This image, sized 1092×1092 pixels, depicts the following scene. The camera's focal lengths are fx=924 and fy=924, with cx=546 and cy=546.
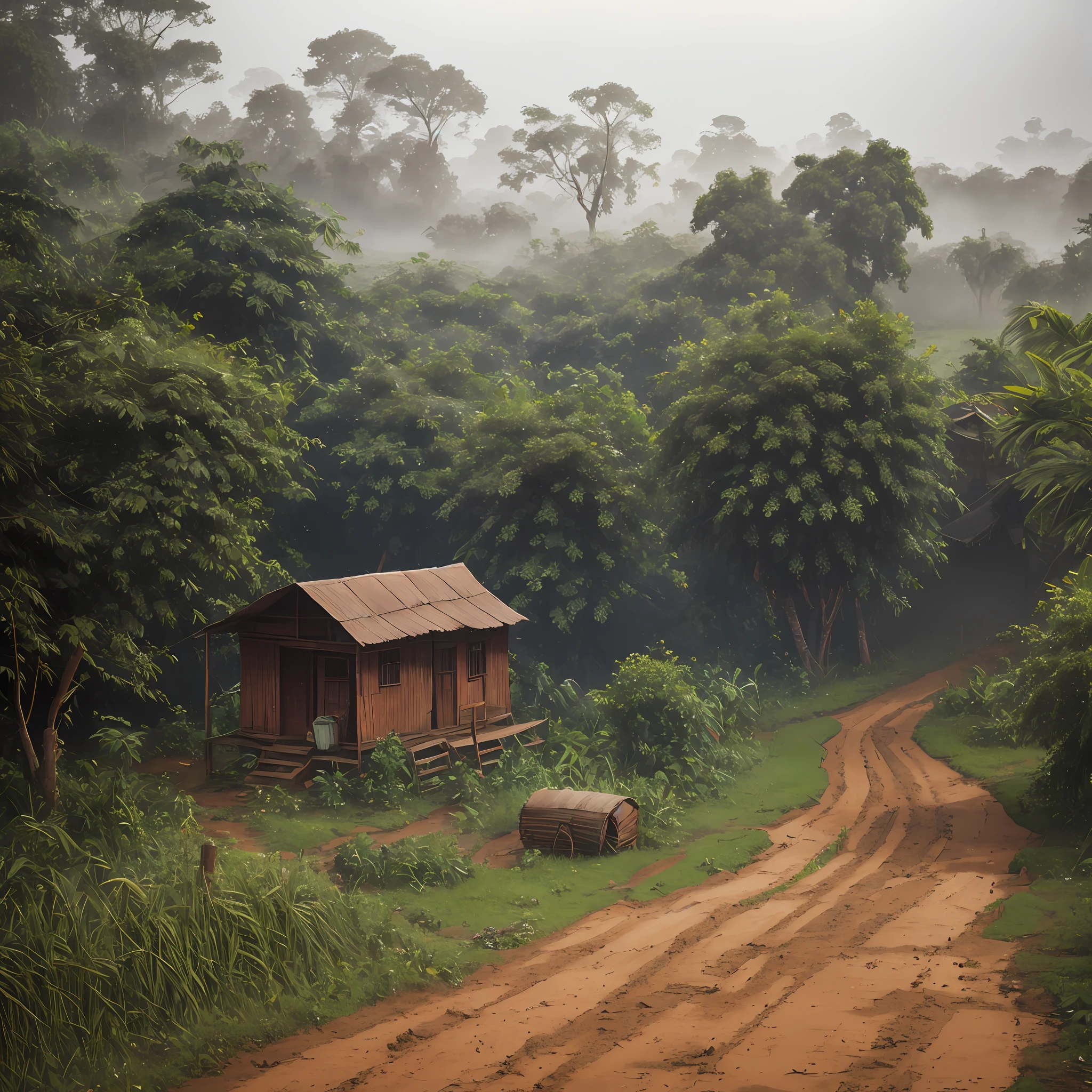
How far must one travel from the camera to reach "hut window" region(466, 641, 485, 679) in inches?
818

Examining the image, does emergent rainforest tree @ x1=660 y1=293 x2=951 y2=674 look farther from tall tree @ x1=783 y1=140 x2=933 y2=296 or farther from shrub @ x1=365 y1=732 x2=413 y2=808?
tall tree @ x1=783 y1=140 x2=933 y2=296

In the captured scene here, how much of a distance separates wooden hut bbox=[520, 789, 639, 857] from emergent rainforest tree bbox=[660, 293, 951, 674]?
38.6 feet

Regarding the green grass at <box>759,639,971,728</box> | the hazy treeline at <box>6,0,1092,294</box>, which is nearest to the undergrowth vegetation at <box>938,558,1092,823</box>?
the green grass at <box>759,639,971,728</box>

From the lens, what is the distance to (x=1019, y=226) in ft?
274

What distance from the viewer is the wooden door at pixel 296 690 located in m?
18.9

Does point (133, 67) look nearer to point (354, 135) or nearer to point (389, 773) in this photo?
point (354, 135)

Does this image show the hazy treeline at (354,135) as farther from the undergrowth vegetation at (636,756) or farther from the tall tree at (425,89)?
the undergrowth vegetation at (636,756)

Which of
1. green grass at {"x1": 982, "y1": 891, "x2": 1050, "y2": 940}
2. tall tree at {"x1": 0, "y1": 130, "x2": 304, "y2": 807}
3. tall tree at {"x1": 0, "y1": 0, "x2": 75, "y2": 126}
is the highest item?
tall tree at {"x1": 0, "y1": 0, "x2": 75, "y2": 126}

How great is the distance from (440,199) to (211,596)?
225 ft

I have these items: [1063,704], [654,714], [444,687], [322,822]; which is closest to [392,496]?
[444,687]

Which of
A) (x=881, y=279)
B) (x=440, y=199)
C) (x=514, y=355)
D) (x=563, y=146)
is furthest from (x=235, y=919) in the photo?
(x=440, y=199)

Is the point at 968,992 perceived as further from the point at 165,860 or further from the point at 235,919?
the point at 165,860

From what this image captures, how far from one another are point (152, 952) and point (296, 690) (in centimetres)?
1004

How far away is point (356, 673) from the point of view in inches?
701
